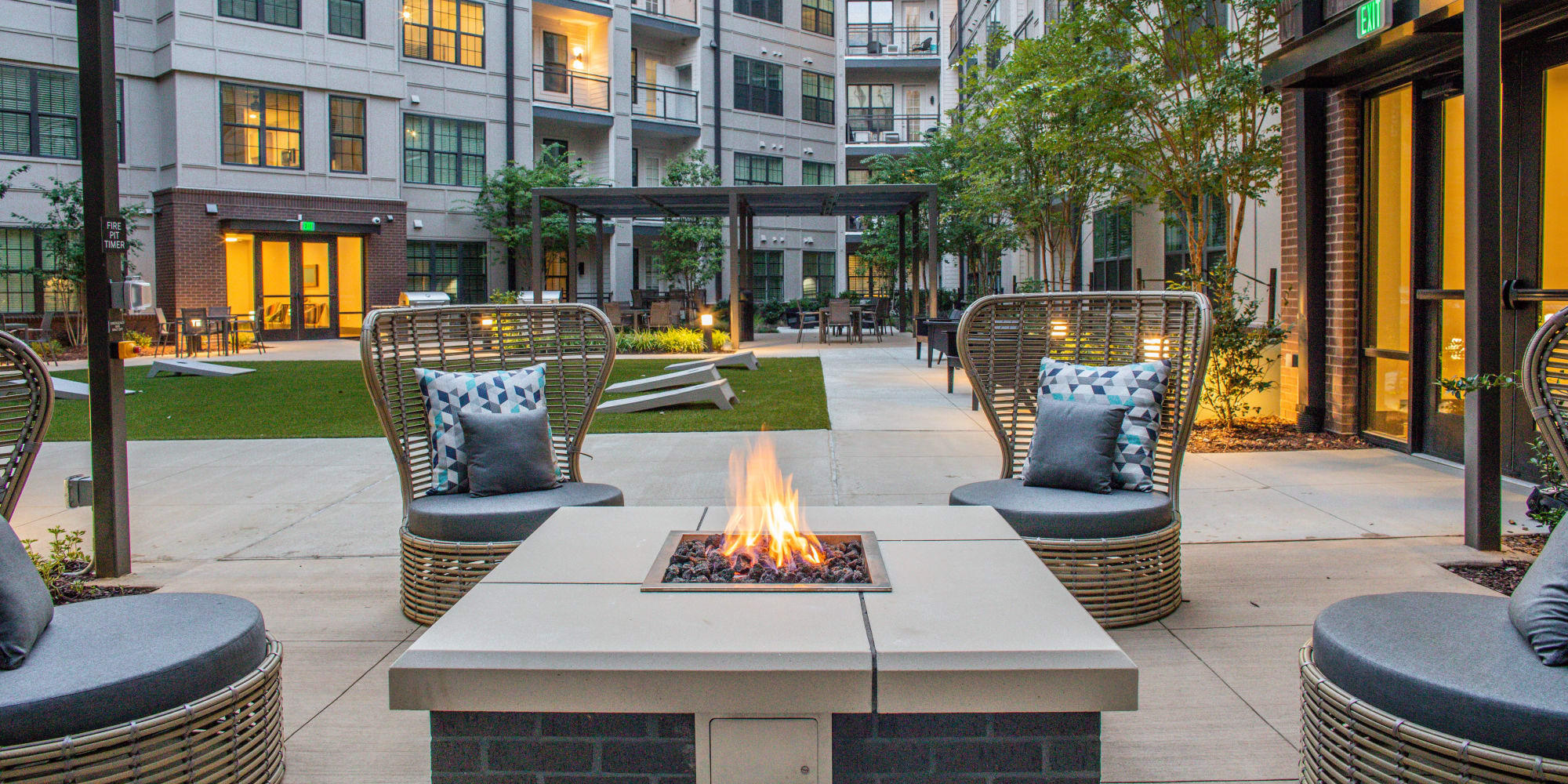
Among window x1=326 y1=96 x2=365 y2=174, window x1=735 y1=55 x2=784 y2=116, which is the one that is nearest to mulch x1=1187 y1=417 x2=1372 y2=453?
window x1=326 y1=96 x2=365 y2=174

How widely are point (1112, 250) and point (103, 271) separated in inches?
466

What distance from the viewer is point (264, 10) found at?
19188mm

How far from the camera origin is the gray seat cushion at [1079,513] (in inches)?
124

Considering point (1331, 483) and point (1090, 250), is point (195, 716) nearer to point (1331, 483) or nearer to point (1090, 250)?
point (1331, 483)

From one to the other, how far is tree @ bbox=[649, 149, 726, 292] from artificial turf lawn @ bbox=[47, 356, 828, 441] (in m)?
11.7

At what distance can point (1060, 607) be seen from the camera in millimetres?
2072

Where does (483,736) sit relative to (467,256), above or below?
below

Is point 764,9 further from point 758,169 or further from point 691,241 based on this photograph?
point 691,241

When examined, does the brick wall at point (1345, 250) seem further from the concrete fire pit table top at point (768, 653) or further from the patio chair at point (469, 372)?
the concrete fire pit table top at point (768, 653)


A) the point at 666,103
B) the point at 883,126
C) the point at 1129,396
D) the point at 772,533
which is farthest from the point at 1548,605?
the point at 883,126

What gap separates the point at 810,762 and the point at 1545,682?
3.99 ft

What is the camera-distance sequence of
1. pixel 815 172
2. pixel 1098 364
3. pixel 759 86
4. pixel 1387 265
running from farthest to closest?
pixel 815 172, pixel 759 86, pixel 1387 265, pixel 1098 364

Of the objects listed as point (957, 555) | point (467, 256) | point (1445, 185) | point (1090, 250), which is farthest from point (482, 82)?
point (957, 555)

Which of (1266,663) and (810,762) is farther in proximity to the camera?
(1266,663)
